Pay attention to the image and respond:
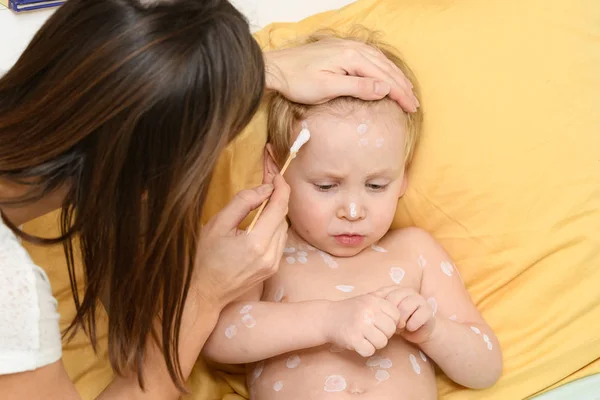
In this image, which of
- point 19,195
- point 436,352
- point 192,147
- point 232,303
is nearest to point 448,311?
point 436,352

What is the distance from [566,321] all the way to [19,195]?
3.05ft

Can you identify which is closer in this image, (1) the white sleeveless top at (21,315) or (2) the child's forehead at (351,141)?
(1) the white sleeveless top at (21,315)

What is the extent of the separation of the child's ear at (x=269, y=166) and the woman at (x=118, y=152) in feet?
0.96

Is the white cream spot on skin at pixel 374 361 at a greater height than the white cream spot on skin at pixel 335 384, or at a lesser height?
lesser

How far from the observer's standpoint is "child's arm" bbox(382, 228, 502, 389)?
46.2 inches

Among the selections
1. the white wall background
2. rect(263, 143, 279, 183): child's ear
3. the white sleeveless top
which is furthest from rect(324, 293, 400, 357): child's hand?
the white wall background

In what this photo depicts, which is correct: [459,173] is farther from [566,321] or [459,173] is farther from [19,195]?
[19,195]

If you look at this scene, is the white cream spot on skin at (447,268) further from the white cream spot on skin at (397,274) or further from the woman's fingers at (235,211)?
the woman's fingers at (235,211)

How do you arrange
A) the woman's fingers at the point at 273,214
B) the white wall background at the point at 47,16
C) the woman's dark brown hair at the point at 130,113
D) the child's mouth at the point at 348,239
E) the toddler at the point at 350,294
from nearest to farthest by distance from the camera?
the woman's dark brown hair at the point at 130,113
the woman's fingers at the point at 273,214
the toddler at the point at 350,294
the child's mouth at the point at 348,239
the white wall background at the point at 47,16

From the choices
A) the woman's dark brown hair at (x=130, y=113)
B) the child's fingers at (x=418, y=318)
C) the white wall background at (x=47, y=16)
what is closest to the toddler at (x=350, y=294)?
the child's fingers at (x=418, y=318)

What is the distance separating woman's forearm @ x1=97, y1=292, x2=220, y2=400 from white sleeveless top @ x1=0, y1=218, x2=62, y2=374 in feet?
0.65

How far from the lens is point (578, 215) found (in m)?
1.34

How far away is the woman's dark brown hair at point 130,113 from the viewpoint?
0.83 meters

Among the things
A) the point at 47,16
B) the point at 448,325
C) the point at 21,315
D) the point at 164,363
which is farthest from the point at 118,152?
the point at 47,16
